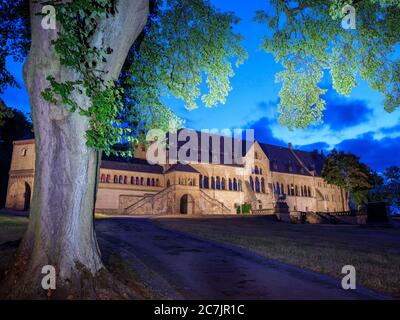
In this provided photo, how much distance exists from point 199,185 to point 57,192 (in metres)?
42.9

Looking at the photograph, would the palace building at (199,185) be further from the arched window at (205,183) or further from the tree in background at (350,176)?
the tree in background at (350,176)

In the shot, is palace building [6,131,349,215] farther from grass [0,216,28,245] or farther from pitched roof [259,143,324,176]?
grass [0,216,28,245]

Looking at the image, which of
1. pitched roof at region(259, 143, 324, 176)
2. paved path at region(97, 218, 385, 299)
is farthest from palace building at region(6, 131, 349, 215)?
paved path at region(97, 218, 385, 299)

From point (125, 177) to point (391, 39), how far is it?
4257cm

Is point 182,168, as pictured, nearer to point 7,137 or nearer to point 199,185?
point 199,185

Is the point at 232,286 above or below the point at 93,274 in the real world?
below

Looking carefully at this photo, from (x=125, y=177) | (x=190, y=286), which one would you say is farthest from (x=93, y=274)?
(x=125, y=177)

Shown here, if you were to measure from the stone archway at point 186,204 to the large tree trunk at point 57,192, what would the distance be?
39.5 m

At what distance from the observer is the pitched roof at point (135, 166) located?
152 ft

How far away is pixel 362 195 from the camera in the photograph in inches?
2056

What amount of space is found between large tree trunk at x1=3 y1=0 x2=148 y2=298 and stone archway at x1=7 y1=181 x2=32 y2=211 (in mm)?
42967

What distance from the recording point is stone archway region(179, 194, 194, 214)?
146ft

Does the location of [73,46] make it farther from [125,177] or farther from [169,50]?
[125,177]

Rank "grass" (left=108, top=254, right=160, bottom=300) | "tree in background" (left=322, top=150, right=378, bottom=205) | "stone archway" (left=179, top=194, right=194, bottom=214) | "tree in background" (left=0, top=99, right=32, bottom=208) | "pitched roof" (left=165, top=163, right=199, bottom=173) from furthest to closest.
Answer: "tree in background" (left=322, top=150, right=378, bottom=205), "tree in background" (left=0, top=99, right=32, bottom=208), "pitched roof" (left=165, top=163, right=199, bottom=173), "stone archway" (left=179, top=194, right=194, bottom=214), "grass" (left=108, top=254, right=160, bottom=300)
